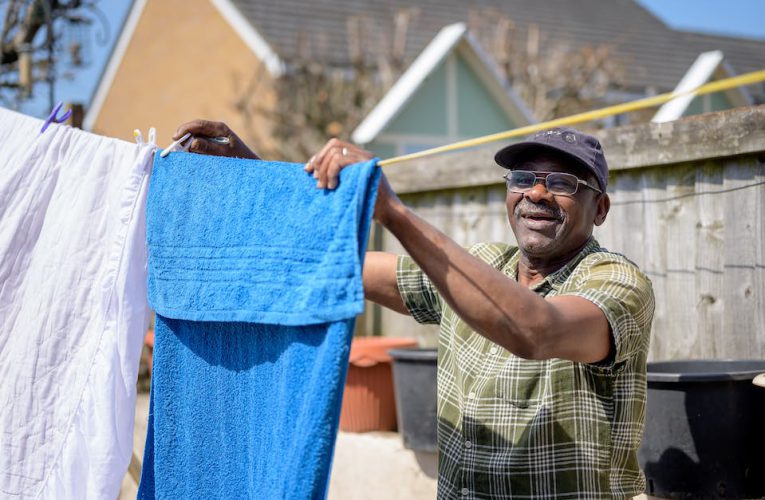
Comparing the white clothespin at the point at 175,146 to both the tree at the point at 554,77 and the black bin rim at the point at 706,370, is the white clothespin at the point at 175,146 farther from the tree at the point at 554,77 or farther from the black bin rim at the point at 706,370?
the tree at the point at 554,77

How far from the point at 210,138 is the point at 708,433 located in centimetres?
187

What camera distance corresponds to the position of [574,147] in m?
2.32

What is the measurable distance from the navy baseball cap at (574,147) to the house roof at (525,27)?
42.3 ft

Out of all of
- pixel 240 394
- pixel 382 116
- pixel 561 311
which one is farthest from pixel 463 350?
pixel 382 116

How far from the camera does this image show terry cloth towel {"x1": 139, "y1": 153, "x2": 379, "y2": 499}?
1788mm

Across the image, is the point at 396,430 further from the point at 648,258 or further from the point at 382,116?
the point at 382,116

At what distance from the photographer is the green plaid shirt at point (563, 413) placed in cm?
216

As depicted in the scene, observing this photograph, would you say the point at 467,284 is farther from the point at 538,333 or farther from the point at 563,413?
the point at 563,413

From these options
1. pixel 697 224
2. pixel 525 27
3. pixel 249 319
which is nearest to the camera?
pixel 249 319

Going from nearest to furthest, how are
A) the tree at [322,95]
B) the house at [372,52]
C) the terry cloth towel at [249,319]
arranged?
the terry cloth towel at [249,319] < the house at [372,52] < the tree at [322,95]

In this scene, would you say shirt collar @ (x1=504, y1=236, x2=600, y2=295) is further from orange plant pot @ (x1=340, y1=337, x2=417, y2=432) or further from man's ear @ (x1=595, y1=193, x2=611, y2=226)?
orange plant pot @ (x1=340, y1=337, x2=417, y2=432)

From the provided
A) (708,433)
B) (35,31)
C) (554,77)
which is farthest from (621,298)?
(554,77)

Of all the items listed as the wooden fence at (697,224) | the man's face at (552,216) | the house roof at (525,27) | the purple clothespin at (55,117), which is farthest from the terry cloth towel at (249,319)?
the house roof at (525,27)

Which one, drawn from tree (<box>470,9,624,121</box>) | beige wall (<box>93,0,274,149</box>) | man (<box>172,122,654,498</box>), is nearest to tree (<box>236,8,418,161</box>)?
beige wall (<box>93,0,274,149</box>)
